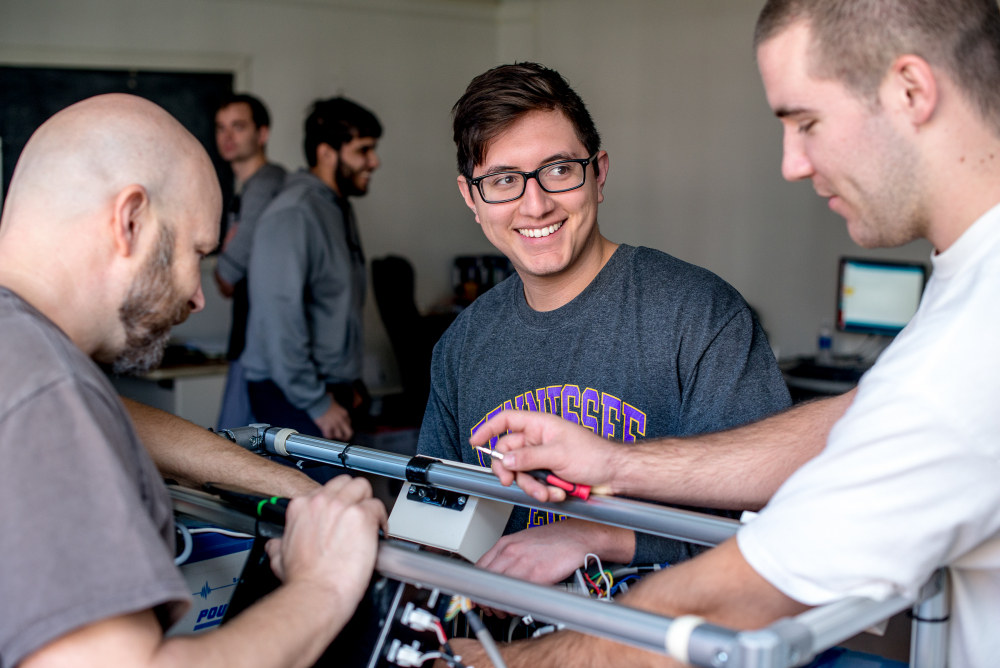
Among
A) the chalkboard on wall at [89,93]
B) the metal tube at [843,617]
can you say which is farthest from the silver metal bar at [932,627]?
the chalkboard on wall at [89,93]

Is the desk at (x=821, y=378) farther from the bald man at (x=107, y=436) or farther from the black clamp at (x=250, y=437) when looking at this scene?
the bald man at (x=107, y=436)

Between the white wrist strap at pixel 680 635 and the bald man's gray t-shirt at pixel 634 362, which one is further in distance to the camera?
the bald man's gray t-shirt at pixel 634 362

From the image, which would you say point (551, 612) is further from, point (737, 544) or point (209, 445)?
point (209, 445)

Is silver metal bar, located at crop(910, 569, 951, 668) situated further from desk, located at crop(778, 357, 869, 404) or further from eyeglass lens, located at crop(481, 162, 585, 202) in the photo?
desk, located at crop(778, 357, 869, 404)

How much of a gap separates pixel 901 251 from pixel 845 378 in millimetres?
882

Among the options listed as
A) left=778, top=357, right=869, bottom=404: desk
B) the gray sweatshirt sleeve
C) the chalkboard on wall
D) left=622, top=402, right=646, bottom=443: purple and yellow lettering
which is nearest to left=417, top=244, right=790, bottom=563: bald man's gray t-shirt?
left=622, top=402, right=646, bottom=443: purple and yellow lettering

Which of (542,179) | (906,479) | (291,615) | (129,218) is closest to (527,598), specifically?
(291,615)

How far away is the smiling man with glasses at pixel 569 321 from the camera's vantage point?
1.56 metres

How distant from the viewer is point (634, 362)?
159 cm

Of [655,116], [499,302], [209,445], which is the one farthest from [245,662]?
[655,116]

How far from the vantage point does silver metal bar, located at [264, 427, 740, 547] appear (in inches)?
43.7

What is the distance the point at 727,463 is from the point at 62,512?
912 millimetres

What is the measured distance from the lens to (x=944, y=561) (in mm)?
904

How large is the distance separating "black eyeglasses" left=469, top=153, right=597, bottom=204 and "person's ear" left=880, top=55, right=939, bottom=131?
0.79 m
